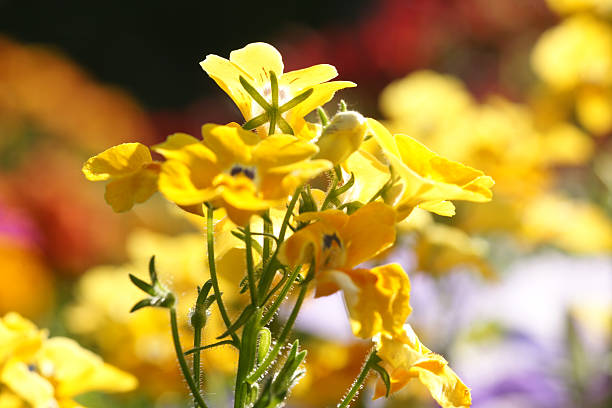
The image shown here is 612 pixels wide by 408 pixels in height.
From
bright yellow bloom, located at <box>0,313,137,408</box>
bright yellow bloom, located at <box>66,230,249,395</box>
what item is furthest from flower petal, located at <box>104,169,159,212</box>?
bright yellow bloom, located at <box>66,230,249,395</box>

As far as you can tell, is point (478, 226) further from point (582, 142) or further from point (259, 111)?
point (259, 111)

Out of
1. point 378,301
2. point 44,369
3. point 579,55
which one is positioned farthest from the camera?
point 579,55

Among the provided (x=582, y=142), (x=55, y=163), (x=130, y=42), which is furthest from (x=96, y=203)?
(x=130, y=42)

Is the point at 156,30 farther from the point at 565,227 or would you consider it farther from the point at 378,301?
the point at 378,301

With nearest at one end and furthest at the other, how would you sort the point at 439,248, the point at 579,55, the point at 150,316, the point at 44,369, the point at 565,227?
1. the point at 44,369
2. the point at 439,248
3. the point at 150,316
4. the point at 565,227
5. the point at 579,55

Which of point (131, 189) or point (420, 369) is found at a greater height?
point (131, 189)

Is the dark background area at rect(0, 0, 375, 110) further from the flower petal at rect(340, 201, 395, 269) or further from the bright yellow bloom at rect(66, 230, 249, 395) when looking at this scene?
the flower petal at rect(340, 201, 395, 269)

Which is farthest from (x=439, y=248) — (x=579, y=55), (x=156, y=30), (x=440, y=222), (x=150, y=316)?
(x=156, y=30)
